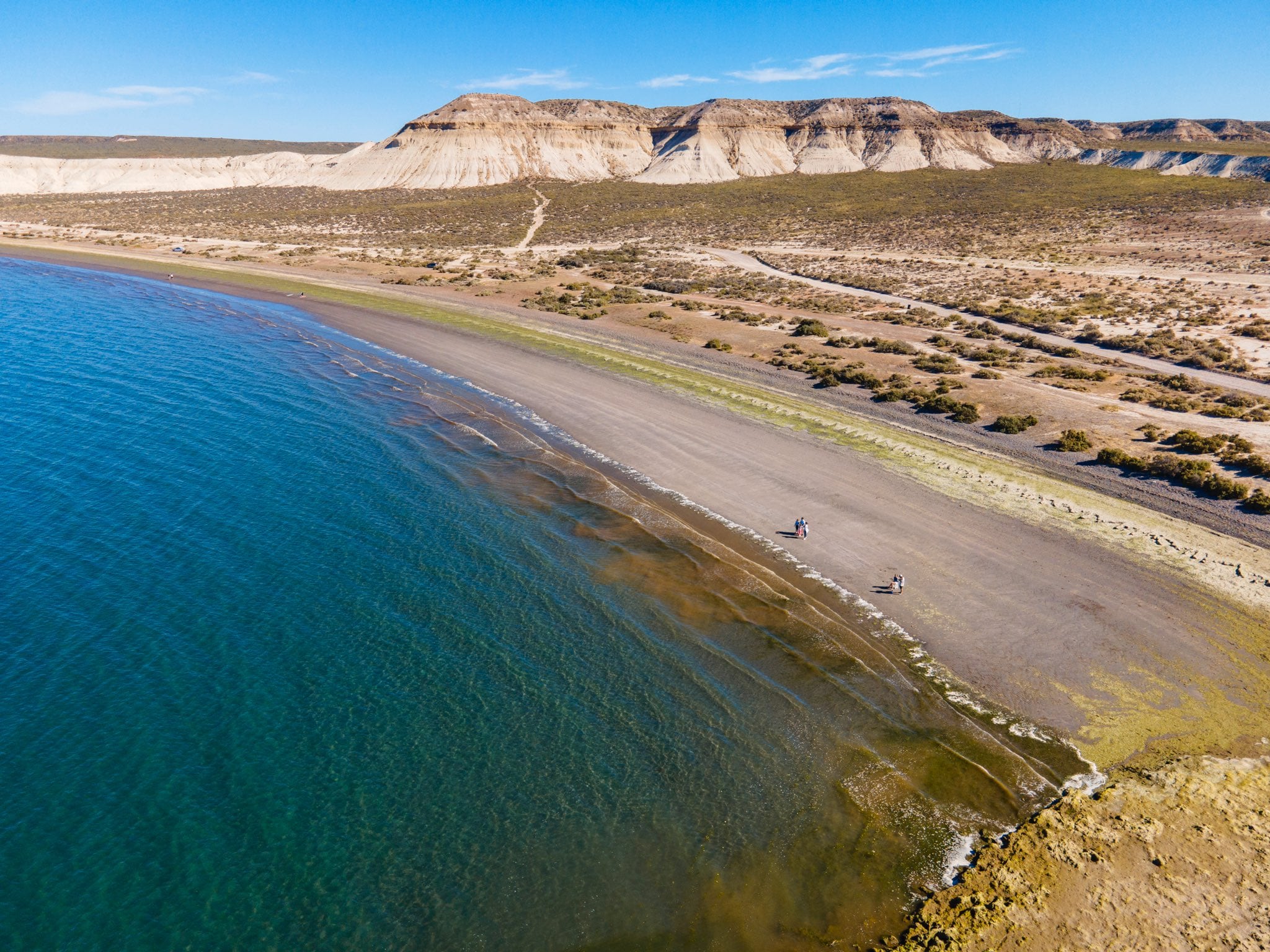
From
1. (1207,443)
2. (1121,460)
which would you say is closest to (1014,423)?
(1121,460)

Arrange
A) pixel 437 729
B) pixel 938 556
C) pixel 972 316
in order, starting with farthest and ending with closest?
pixel 972 316
pixel 938 556
pixel 437 729

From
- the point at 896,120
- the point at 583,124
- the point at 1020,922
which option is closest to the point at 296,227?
the point at 583,124

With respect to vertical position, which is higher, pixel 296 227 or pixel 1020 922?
pixel 296 227

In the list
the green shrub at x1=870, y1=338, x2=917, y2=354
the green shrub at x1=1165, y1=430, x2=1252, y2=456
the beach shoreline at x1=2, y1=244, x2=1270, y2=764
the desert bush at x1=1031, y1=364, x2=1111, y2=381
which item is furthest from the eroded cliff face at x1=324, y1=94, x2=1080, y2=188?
the green shrub at x1=1165, y1=430, x2=1252, y2=456

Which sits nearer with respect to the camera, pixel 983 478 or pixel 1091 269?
pixel 983 478

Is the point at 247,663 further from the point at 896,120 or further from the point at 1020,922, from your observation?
the point at 896,120

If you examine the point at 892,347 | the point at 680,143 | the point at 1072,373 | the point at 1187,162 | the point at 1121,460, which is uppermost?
the point at 680,143

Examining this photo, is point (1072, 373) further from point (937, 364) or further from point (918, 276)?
point (918, 276)
